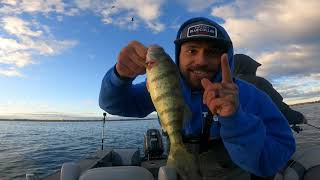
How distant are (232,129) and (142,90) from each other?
78.5 inches

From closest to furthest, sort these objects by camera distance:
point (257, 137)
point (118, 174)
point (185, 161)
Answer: point (185, 161)
point (257, 137)
point (118, 174)

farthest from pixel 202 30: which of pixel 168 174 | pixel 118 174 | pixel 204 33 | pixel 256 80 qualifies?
pixel 256 80

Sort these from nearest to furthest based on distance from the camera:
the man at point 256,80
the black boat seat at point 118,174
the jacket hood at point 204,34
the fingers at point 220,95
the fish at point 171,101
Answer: the fingers at point 220,95, the fish at point 171,101, the black boat seat at point 118,174, the jacket hood at point 204,34, the man at point 256,80

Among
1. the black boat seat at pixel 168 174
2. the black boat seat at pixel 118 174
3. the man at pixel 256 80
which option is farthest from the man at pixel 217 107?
the man at pixel 256 80

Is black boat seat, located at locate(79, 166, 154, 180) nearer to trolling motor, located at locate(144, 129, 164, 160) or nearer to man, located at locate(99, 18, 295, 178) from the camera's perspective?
man, located at locate(99, 18, 295, 178)

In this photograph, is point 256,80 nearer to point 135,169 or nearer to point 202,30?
point 202,30

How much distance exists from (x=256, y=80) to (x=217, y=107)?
24.6 feet

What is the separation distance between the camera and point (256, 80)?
33.9 ft

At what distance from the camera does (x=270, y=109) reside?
438cm

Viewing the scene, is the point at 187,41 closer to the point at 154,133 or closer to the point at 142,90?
the point at 142,90

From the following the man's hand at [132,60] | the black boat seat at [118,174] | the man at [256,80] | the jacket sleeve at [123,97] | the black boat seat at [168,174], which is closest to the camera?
the man's hand at [132,60]

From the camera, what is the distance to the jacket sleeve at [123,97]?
14.9 feet

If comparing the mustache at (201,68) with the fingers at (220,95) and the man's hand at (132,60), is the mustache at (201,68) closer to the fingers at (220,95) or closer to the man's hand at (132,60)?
the man's hand at (132,60)

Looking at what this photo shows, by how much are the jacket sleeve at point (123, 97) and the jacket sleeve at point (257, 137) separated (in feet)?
4.94
